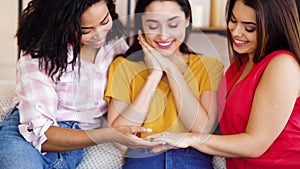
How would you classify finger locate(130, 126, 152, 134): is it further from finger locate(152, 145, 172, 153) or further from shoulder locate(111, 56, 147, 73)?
shoulder locate(111, 56, 147, 73)

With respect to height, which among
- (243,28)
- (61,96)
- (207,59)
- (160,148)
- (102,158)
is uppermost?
(243,28)

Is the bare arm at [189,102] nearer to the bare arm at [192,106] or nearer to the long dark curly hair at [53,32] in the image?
the bare arm at [192,106]

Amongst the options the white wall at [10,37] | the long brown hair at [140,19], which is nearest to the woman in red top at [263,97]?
the long brown hair at [140,19]

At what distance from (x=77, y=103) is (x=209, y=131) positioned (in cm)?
36

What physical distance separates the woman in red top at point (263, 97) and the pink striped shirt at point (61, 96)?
230mm

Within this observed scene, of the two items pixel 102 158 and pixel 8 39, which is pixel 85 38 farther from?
pixel 8 39

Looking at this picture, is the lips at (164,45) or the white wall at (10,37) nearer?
the lips at (164,45)

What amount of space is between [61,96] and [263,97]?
541mm

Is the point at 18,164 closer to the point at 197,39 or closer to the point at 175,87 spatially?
the point at 175,87

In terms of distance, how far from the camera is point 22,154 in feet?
4.32

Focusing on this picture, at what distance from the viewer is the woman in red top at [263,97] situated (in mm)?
1268

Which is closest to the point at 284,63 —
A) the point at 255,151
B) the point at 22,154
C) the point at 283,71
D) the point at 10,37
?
the point at 283,71

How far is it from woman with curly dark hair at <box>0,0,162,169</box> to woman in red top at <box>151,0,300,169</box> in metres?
0.23

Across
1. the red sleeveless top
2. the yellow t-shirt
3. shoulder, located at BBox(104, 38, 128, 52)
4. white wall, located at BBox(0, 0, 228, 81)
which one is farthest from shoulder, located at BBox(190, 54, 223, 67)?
white wall, located at BBox(0, 0, 228, 81)
